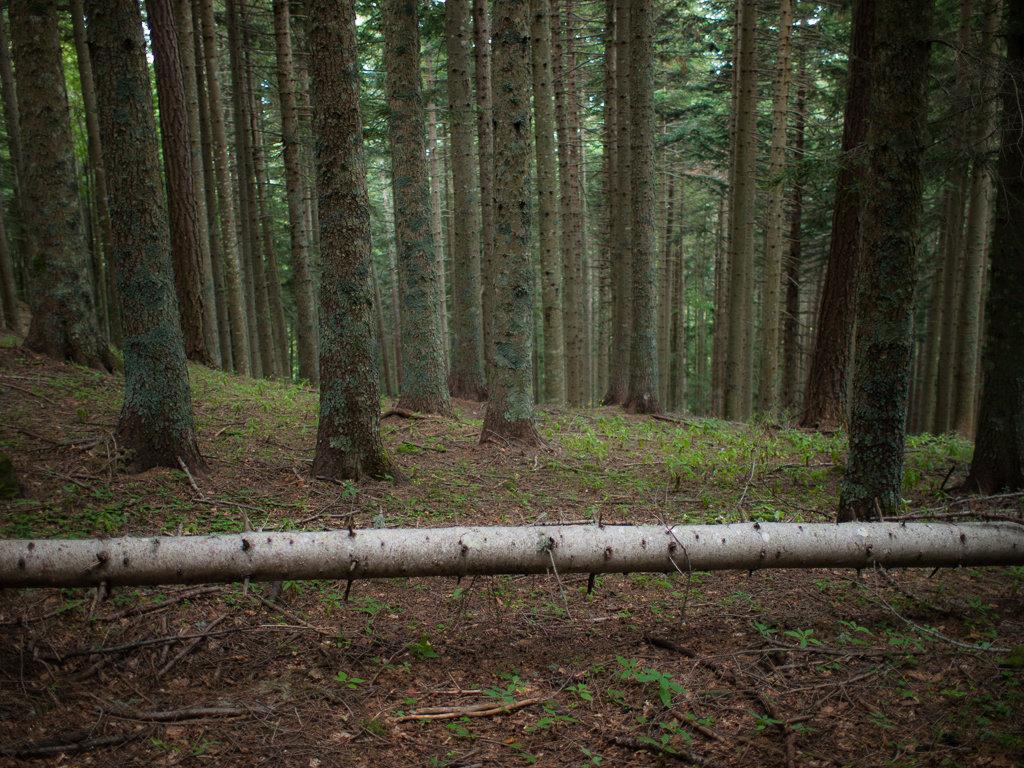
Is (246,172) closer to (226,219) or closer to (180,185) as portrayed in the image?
(226,219)

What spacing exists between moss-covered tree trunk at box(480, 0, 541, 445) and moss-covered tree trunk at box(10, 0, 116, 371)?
223 inches

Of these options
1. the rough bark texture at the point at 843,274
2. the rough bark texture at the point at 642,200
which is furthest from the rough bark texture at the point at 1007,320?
the rough bark texture at the point at 642,200

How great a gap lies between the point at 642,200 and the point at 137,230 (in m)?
8.21

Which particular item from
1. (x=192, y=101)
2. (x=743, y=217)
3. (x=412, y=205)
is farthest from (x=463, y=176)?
(x=192, y=101)

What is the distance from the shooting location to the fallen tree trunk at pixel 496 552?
11.0 ft

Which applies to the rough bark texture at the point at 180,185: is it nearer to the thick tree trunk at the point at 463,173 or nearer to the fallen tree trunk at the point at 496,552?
the thick tree trunk at the point at 463,173

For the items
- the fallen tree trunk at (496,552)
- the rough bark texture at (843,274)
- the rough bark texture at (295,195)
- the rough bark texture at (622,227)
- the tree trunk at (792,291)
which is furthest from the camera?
the tree trunk at (792,291)

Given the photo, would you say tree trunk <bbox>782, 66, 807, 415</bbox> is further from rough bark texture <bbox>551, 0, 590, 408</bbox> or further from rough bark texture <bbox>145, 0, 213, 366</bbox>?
rough bark texture <bbox>145, 0, 213, 366</bbox>

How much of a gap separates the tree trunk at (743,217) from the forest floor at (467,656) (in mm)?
6437

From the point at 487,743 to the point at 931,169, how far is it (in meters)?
7.31

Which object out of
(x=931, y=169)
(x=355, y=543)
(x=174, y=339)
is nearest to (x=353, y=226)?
(x=174, y=339)

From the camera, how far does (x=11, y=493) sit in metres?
4.91

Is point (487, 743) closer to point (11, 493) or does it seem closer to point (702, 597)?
point (702, 597)

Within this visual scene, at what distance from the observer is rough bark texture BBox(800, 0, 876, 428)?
898 centimetres
